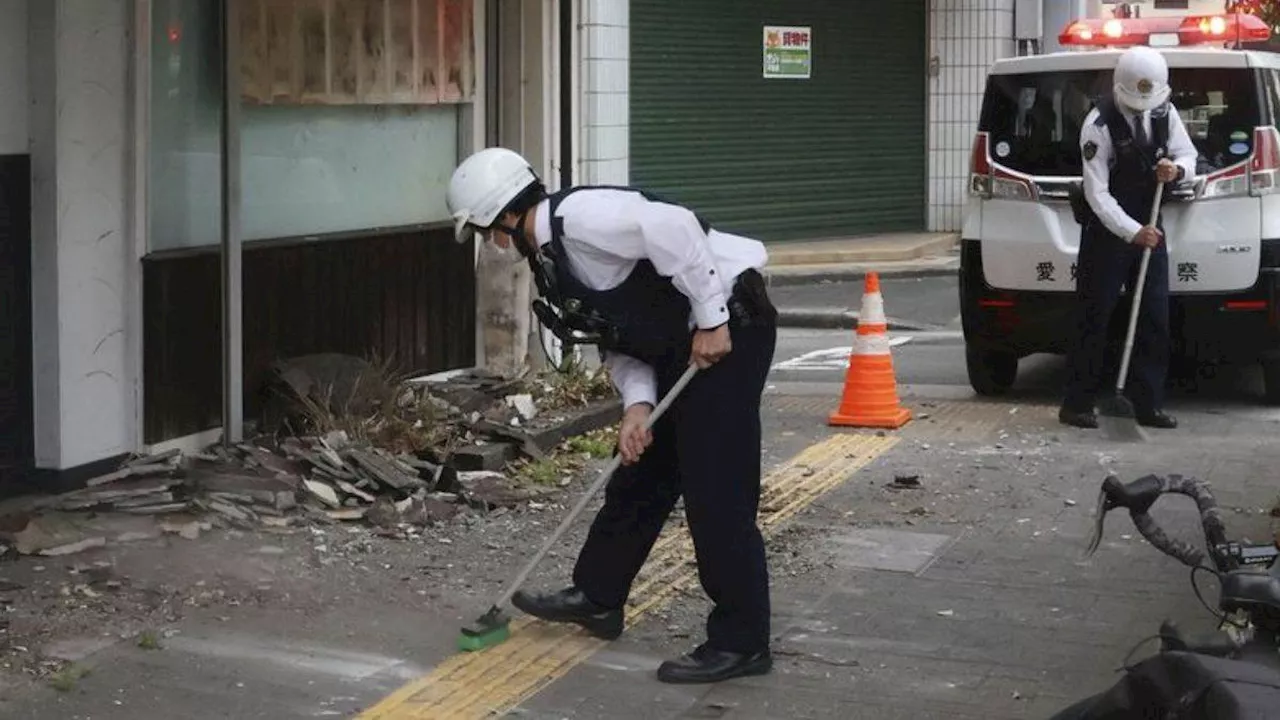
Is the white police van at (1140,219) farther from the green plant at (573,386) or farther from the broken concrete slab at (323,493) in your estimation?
the broken concrete slab at (323,493)

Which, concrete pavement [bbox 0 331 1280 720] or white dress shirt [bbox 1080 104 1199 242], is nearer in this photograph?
concrete pavement [bbox 0 331 1280 720]

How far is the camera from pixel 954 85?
858 inches

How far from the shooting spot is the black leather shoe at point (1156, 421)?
34.0 feet

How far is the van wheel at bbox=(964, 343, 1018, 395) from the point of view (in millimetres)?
11422

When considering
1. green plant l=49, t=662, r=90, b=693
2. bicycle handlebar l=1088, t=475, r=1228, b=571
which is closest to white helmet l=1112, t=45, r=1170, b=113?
green plant l=49, t=662, r=90, b=693

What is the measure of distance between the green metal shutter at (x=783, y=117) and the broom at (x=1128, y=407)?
8960 mm

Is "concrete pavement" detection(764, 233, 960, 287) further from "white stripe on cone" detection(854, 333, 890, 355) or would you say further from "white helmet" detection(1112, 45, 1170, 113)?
"white helmet" detection(1112, 45, 1170, 113)

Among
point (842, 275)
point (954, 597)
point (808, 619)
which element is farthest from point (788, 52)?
point (808, 619)

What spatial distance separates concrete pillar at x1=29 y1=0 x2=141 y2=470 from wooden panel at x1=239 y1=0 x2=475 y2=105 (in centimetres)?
98

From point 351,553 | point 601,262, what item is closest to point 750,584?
point 601,262

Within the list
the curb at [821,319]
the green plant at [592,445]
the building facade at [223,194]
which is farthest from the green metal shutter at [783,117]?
the green plant at [592,445]

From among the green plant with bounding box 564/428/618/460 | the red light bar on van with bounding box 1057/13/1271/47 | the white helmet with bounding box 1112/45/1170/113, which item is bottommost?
the green plant with bounding box 564/428/618/460

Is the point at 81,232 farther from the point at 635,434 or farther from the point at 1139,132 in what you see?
the point at 1139,132

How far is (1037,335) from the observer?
10875 millimetres
